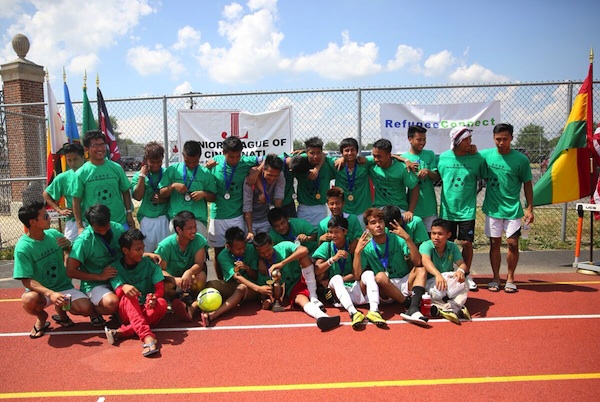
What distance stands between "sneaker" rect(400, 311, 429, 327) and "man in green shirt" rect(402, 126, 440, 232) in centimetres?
171

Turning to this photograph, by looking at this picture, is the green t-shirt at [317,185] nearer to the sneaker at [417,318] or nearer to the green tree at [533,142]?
the sneaker at [417,318]

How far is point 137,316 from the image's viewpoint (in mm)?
4586

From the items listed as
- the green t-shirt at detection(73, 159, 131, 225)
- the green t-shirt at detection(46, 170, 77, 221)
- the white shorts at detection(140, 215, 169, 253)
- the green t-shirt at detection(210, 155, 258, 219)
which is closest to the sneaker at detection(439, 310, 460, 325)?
the green t-shirt at detection(210, 155, 258, 219)

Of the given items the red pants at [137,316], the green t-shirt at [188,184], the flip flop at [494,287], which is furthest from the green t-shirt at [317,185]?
the flip flop at [494,287]

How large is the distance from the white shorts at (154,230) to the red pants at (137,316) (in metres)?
1.21

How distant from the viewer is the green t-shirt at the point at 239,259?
5.44m

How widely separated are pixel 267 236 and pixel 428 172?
7.77 feet

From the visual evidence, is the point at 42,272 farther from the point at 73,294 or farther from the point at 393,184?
the point at 393,184

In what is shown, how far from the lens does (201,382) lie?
3701 millimetres

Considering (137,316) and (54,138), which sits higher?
(54,138)

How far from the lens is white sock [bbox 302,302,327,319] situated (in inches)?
195

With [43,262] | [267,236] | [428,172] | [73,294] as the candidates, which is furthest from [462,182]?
[43,262]

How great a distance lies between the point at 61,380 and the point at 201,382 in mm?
1202

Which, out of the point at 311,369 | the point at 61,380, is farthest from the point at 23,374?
the point at 311,369
